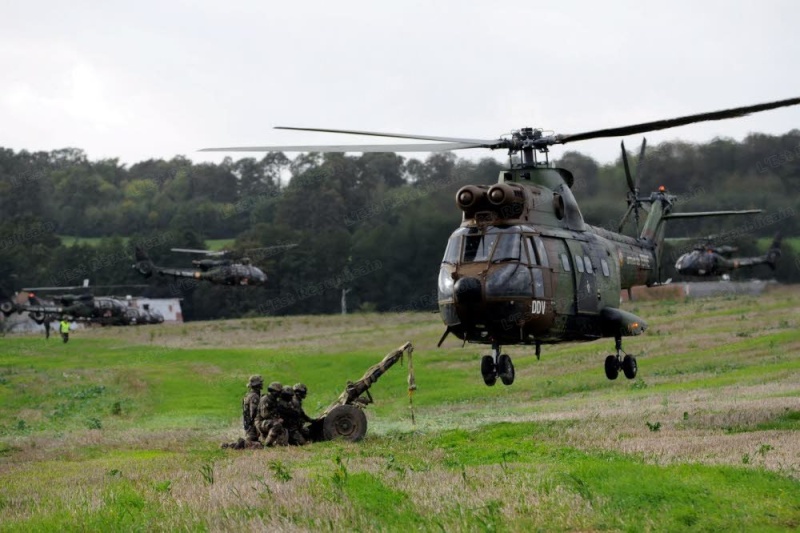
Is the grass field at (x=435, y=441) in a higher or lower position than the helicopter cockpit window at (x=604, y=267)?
lower

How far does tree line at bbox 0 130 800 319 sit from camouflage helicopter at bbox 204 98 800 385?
9.73m

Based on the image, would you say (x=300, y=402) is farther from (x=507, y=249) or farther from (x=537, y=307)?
(x=507, y=249)

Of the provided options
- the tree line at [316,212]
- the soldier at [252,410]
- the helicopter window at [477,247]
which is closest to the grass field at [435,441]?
the soldier at [252,410]

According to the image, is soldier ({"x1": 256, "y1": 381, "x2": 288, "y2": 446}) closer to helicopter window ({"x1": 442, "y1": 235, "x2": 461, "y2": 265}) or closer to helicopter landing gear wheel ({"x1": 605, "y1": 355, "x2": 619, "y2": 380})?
helicopter window ({"x1": 442, "y1": 235, "x2": 461, "y2": 265})

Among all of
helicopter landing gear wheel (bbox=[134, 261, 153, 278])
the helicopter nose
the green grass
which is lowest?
the helicopter nose

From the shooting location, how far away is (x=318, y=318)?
7581 centimetres

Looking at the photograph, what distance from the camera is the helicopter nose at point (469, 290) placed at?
20.8 metres

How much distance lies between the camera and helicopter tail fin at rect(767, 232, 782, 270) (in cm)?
5906

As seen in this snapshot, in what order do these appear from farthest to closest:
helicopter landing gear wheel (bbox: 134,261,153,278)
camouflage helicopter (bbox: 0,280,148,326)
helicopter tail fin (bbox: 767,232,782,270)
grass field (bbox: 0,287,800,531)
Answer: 1. camouflage helicopter (bbox: 0,280,148,326)
2. helicopter landing gear wheel (bbox: 134,261,153,278)
3. helicopter tail fin (bbox: 767,232,782,270)
4. grass field (bbox: 0,287,800,531)

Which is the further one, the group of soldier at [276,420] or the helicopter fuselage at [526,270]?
the group of soldier at [276,420]

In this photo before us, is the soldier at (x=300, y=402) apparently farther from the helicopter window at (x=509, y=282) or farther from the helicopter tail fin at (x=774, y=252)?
the helicopter tail fin at (x=774, y=252)

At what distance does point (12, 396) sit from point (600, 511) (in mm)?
31658

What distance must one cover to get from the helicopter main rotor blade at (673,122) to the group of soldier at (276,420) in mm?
8597

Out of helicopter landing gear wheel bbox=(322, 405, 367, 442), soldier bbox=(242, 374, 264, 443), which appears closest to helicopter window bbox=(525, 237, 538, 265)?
helicopter landing gear wheel bbox=(322, 405, 367, 442)
